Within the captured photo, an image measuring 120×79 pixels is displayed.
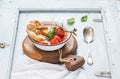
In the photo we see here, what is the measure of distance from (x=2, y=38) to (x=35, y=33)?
0.50 ft

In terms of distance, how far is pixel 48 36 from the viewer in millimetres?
853

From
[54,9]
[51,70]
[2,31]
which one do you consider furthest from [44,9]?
[51,70]

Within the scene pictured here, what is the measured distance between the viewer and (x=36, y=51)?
0.86 meters

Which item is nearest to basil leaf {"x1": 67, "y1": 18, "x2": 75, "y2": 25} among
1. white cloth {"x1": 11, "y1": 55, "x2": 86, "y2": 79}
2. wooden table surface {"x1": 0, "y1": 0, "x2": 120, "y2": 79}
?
wooden table surface {"x1": 0, "y1": 0, "x2": 120, "y2": 79}

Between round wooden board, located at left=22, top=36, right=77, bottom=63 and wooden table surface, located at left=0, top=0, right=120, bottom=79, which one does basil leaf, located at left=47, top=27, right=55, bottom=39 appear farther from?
wooden table surface, located at left=0, top=0, right=120, bottom=79

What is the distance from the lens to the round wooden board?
84 centimetres

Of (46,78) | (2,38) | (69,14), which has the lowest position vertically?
(46,78)

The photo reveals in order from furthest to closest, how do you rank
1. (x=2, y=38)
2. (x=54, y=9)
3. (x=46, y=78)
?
(x=54, y=9) → (x=2, y=38) → (x=46, y=78)

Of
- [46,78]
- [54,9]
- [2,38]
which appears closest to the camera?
[46,78]

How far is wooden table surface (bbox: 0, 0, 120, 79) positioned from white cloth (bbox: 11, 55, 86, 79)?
4 centimetres

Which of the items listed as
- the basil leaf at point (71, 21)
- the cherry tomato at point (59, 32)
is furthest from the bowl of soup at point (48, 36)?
the basil leaf at point (71, 21)

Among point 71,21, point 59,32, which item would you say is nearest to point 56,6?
point 71,21

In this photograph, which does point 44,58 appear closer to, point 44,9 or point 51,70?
point 51,70

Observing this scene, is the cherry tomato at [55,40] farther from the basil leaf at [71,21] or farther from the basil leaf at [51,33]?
the basil leaf at [71,21]
